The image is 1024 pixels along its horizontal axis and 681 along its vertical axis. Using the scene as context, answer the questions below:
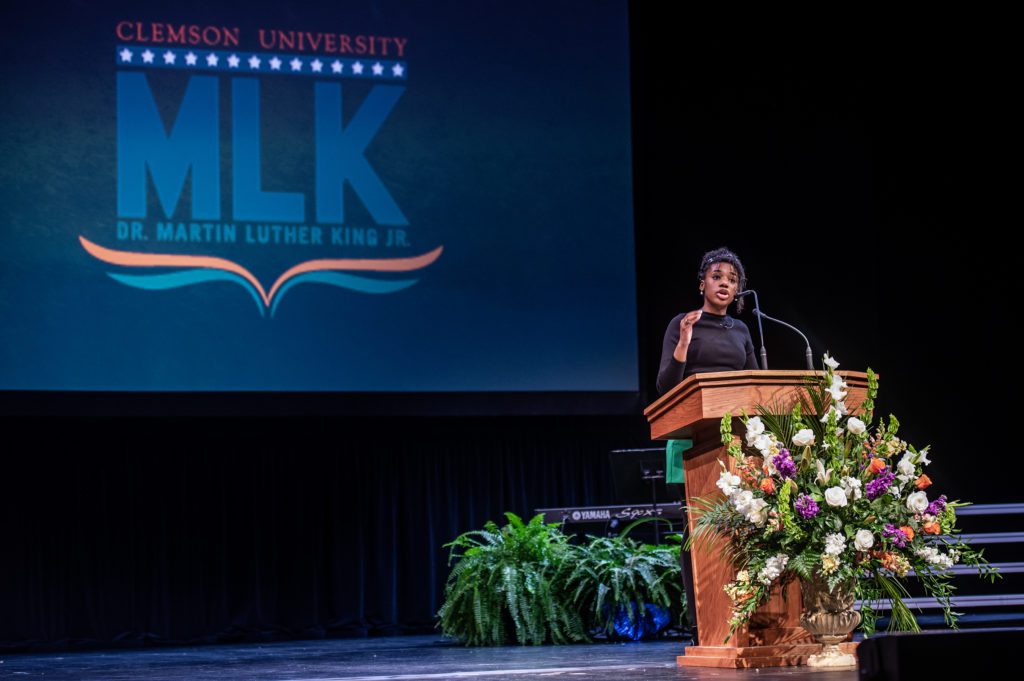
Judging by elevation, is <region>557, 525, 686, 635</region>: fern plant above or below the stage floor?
above

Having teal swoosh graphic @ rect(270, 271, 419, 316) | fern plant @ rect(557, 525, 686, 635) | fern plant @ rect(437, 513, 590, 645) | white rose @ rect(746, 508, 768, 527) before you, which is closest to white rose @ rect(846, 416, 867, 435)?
white rose @ rect(746, 508, 768, 527)

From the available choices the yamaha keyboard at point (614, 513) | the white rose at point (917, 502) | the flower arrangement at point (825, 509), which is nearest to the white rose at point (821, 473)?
the flower arrangement at point (825, 509)

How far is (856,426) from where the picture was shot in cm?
323

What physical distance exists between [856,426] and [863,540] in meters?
0.33

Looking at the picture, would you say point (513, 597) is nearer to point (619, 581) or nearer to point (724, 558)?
point (619, 581)

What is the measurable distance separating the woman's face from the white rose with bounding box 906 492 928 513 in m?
0.89

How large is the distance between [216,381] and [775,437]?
423 centimetres

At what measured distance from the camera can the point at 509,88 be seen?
7.32 m

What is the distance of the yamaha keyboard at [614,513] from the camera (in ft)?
20.6

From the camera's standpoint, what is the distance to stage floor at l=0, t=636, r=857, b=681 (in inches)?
127

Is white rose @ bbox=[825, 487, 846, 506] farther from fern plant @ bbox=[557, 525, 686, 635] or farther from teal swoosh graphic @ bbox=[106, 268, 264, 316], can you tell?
teal swoosh graphic @ bbox=[106, 268, 264, 316]

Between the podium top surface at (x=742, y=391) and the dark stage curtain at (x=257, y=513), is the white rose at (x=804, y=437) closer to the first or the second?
the podium top surface at (x=742, y=391)

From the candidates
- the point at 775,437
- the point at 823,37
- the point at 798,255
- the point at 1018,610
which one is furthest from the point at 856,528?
the point at 823,37

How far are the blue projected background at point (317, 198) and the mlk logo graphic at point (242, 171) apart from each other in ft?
0.04
